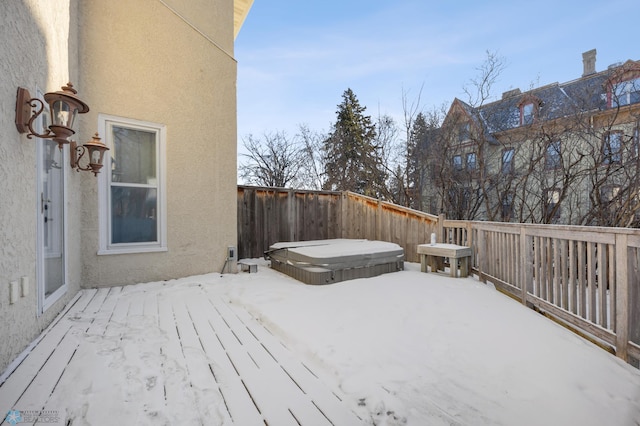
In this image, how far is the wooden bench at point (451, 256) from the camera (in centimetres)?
458

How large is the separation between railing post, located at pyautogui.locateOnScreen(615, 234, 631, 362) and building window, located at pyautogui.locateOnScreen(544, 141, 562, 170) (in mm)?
5576

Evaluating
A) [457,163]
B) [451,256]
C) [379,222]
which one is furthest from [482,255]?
[457,163]

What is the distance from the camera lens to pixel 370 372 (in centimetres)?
186

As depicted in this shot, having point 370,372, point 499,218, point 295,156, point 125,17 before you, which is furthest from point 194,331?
point 295,156

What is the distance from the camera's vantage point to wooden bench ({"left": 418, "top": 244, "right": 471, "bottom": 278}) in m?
4.58

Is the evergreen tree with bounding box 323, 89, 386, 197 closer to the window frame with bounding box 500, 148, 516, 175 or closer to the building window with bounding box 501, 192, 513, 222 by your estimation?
the window frame with bounding box 500, 148, 516, 175

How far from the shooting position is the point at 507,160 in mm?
7504

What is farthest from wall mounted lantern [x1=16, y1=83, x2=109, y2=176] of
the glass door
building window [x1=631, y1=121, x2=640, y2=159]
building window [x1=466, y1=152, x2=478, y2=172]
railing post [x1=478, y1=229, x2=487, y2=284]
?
building window [x1=631, y1=121, x2=640, y2=159]

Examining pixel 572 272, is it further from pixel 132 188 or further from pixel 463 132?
pixel 463 132

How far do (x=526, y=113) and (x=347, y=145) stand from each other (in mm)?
9111

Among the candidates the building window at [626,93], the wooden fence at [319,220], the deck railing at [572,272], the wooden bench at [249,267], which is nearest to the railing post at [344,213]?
the wooden fence at [319,220]

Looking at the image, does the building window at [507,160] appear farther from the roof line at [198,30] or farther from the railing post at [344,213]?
the roof line at [198,30]

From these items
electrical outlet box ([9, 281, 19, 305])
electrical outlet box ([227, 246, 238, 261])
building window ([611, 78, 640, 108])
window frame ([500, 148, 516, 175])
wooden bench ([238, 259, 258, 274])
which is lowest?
wooden bench ([238, 259, 258, 274])

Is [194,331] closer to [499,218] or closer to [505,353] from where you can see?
[505,353]
